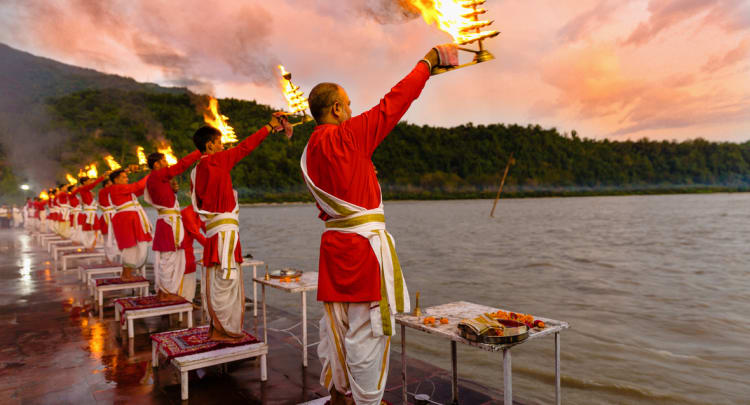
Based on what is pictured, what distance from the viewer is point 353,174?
2.81 metres

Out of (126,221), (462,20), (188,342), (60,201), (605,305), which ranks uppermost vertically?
(462,20)

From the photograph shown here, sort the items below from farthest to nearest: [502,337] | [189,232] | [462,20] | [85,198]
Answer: [85,198], [189,232], [502,337], [462,20]

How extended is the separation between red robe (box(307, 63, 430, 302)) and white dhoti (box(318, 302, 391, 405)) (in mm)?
111

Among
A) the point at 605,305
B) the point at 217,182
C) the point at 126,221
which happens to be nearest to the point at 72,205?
the point at 126,221

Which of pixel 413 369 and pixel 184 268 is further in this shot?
pixel 184 268

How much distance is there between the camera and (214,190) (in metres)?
4.89

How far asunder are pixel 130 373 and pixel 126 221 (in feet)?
13.9

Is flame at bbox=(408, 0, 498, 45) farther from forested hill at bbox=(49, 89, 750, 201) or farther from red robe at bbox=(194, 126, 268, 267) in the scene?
forested hill at bbox=(49, 89, 750, 201)

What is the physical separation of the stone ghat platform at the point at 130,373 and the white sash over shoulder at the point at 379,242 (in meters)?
1.98

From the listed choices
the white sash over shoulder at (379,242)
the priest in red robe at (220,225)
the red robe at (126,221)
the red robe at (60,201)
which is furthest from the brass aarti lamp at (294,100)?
the red robe at (60,201)

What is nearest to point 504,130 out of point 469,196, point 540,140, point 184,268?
point 540,140

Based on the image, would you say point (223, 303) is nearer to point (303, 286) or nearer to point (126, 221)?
point (303, 286)

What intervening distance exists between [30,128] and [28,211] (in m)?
49.0

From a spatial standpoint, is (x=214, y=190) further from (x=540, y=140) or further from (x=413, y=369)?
(x=540, y=140)
